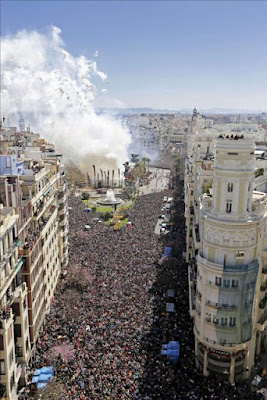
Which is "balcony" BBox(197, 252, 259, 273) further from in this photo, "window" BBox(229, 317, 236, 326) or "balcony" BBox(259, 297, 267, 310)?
"balcony" BBox(259, 297, 267, 310)

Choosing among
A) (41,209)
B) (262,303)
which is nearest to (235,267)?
(262,303)

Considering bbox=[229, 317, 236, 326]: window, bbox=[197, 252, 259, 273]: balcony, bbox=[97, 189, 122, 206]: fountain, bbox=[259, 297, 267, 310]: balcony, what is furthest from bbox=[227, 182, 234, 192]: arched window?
bbox=[97, 189, 122, 206]: fountain

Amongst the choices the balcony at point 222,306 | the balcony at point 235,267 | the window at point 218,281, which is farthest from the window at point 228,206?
the balcony at point 222,306

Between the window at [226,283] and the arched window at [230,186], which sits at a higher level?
the arched window at [230,186]

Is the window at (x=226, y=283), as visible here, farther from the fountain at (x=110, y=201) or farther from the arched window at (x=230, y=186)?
the fountain at (x=110, y=201)

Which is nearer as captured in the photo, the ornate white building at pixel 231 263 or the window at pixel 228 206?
the ornate white building at pixel 231 263

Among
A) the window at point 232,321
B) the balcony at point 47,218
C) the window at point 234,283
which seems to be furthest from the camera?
the balcony at point 47,218
